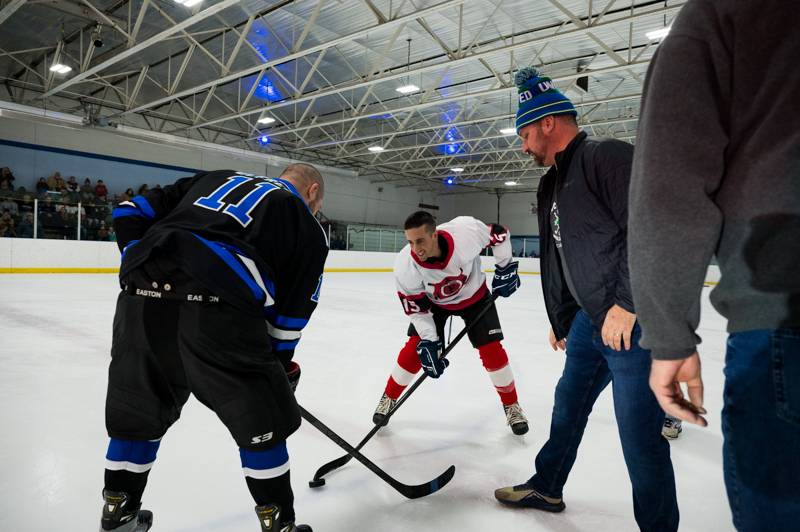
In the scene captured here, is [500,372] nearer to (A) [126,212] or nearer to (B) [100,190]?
(A) [126,212]

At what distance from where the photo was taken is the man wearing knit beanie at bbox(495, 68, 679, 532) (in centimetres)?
121

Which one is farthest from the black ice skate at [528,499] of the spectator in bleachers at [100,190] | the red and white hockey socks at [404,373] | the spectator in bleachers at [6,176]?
the spectator in bleachers at [100,190]

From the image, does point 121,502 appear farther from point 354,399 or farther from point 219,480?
point 354,399

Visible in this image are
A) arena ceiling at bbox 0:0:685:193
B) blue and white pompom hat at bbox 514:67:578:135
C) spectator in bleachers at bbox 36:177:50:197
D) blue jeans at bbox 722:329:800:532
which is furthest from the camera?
spectator in bleachers at bbox 36:177:50:197

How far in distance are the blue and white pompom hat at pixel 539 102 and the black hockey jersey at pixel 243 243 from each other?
25.2 inches

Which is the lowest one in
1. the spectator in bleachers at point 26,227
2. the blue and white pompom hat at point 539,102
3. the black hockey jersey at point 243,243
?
the black hockey jersey at point 243,243

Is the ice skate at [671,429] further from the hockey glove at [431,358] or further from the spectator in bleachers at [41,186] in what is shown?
the spectator in bleachers at [41,186]

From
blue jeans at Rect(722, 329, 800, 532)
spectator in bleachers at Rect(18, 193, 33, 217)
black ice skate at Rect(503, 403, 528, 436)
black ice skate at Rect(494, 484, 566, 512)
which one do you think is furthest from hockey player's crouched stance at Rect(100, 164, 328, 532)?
spectator in bleachers at Rect(18, 193, 33, 217)

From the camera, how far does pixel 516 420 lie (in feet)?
7.49

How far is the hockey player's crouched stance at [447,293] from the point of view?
229 cm

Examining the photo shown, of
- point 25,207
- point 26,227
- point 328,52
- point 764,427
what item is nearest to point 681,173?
point 764,427

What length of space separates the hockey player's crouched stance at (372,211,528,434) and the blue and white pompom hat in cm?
90

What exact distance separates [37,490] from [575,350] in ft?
5.57

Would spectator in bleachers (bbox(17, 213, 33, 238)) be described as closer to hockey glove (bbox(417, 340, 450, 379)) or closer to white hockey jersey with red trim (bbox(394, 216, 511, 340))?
white hockey jersey with red trim (bbox(394, 216, 511, 340))
